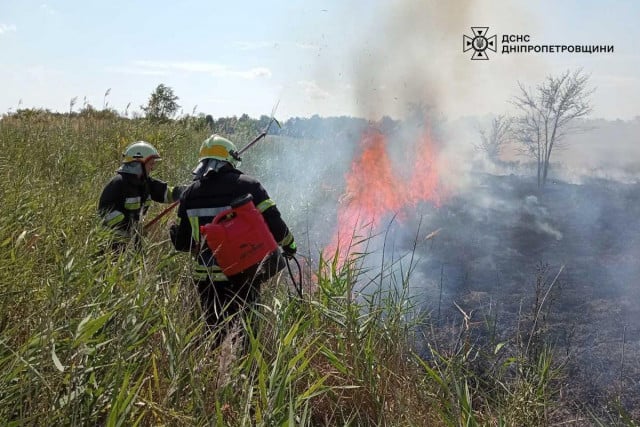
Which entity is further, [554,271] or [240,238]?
[554,271]

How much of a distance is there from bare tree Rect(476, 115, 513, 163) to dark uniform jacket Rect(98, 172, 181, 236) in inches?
571

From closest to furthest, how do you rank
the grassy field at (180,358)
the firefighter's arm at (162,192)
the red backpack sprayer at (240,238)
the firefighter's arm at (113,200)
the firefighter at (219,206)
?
1. the grassy field at (180,358)
2. the red backpack sprayer at (240,238)
3. the firefighter at (219,206)
4. the firefighter's arm at (113,200)
5. the firefighter's arm at (162,192)

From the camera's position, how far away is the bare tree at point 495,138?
1678 centimetres

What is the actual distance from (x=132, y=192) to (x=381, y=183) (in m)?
7.50

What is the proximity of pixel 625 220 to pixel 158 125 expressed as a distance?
38.2ft

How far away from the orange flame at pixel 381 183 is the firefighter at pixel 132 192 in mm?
4519

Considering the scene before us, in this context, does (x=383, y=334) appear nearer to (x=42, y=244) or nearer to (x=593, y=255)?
(x=42, y=244)

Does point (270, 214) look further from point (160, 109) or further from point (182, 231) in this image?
point (160, 109)

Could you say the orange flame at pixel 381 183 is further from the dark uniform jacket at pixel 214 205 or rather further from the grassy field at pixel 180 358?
the grassy field at pixel 180 358

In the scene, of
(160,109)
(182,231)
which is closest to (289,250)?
(182,231)

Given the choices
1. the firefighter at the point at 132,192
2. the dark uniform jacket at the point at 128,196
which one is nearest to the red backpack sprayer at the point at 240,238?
the firefighter at the point at 132,192

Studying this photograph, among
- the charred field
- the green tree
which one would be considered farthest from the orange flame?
the green tree

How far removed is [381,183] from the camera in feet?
37.1

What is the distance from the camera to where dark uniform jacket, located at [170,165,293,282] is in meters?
3.63
